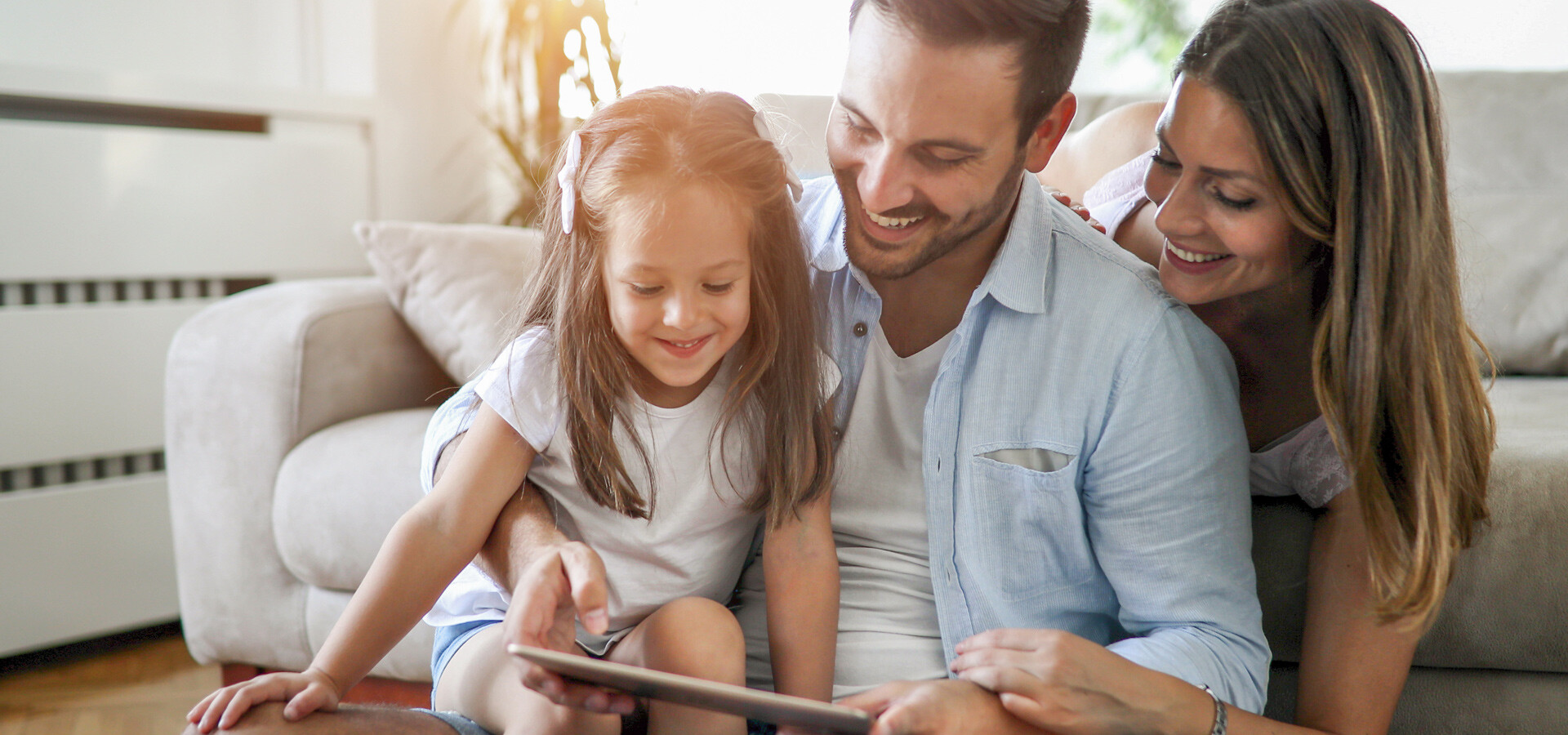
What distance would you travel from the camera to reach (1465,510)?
37.5 inches

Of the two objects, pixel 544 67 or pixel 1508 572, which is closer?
pixel 1508 572

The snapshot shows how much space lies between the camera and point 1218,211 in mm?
938

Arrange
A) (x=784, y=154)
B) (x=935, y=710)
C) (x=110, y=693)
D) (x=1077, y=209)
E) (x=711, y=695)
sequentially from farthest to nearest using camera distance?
(x=110, y=693) → (x=1077, y=209) → (x=784, y=154) → (x=935, y=710) → (x=711, y=695)

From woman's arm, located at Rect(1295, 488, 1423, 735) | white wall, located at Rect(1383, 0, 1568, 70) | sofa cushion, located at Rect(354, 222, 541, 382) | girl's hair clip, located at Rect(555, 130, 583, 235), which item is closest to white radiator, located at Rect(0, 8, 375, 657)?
sofa cushion, located at Rect(354, 222, 541, 382)

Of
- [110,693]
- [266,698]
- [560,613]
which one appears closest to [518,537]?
[560,613]

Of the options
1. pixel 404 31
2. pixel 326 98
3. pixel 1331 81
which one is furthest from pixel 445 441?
pixel 404 31

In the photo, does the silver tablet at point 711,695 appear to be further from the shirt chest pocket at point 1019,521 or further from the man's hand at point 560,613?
the shirt chest pocket at point 1019,521

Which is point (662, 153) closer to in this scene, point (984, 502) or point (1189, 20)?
point (984, 502)

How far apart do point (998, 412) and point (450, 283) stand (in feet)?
2.98

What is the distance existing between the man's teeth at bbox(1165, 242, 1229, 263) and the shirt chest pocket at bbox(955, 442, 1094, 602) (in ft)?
0.68

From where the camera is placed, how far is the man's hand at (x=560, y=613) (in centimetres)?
76

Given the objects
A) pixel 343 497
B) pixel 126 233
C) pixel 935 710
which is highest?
pixel 126 233

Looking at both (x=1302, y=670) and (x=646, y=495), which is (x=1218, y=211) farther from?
(x=646, y=495)

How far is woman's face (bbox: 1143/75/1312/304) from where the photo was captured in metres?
0.91
